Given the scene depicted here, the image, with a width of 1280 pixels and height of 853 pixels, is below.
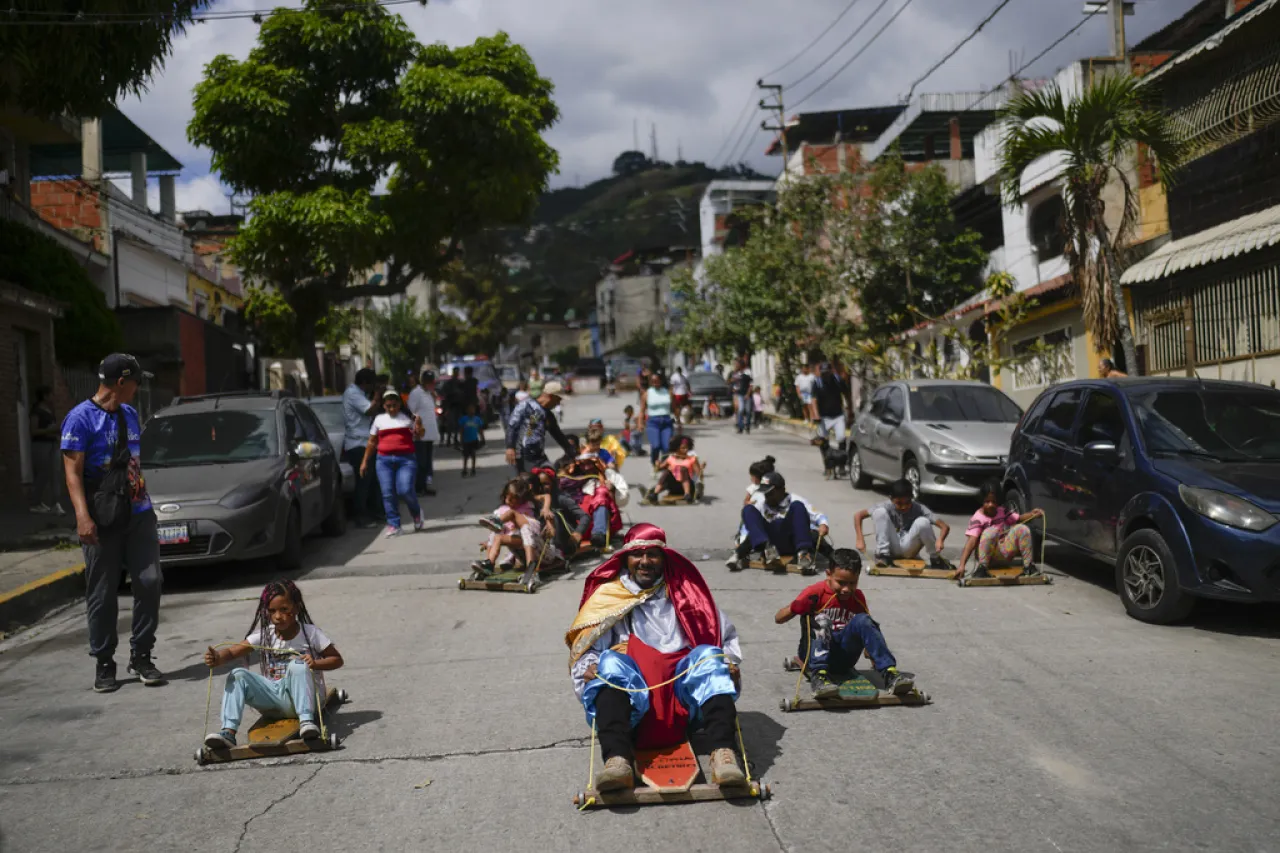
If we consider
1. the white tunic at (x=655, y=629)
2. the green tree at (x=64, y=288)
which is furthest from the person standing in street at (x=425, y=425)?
the white tunic at (x=655, y=629)

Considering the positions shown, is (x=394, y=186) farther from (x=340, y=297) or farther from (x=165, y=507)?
(x=165, y=507)

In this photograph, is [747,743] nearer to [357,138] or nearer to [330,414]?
[330,414]

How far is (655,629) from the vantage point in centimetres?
554

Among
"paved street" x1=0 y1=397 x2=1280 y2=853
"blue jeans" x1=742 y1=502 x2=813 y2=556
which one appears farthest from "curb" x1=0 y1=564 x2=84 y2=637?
"blue jeans" x1=742 y1=502 x2=813 y2=556

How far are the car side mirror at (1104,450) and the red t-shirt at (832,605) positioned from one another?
3.68 metres

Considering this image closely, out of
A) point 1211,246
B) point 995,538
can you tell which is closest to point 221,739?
point 995,538

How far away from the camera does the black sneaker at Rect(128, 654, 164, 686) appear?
7.27 m

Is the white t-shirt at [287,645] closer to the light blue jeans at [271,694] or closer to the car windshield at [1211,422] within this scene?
the light blue jeans at [271,694]

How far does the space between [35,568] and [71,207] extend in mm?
19111

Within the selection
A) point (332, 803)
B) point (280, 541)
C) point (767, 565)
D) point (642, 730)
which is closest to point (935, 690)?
point (642, 730)

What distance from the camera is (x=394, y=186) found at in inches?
985

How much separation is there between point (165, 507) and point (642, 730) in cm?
682

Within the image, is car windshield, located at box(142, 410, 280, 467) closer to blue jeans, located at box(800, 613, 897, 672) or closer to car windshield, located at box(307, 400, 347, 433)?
car windshield, located at box(307, 400, 347, 433)

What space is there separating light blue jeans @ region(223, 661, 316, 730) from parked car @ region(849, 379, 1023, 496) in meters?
9.95
